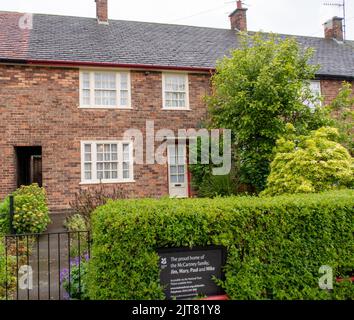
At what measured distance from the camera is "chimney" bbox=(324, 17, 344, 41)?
72.1 ft

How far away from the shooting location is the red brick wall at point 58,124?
1273cm

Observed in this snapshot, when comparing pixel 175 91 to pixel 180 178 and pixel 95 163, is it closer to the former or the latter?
pixel 180 178

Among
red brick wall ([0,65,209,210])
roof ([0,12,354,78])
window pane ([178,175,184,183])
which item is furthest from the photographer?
window pane ([178,175,184,183])

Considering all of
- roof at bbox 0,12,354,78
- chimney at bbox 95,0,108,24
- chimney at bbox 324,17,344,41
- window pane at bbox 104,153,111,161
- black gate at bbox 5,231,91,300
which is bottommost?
black gate at bbox 5,231,91,300

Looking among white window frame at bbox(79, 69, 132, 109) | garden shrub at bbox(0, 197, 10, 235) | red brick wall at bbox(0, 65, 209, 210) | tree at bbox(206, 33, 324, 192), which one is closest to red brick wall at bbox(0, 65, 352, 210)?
red brick wall at bbox(0, 65, 209, 210)

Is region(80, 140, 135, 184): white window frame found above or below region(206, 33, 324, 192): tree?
below

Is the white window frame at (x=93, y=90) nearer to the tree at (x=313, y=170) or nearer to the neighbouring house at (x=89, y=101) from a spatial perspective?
the neighbouring house at (x=89, y=101)

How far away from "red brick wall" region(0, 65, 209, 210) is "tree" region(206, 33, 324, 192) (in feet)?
14.7

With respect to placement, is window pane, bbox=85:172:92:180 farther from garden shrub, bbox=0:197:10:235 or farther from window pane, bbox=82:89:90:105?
garden shrub, bbox=0:197:10:235

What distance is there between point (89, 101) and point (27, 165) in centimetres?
582

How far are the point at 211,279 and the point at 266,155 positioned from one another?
651cm

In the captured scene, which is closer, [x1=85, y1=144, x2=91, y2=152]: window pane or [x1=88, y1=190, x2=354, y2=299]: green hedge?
[x1=88, y1=190, x2=354, y2=299]: green hedge
